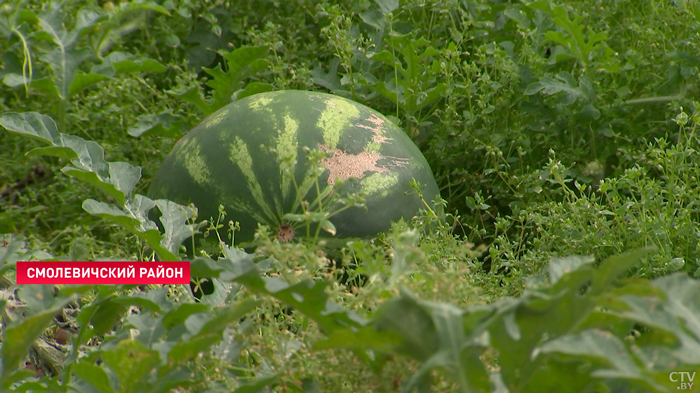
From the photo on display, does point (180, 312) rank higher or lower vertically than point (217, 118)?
higher

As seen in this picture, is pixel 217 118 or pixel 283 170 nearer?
pixel 283 170

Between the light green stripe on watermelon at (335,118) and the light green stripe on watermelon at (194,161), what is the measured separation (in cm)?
38

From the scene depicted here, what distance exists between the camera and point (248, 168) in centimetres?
219

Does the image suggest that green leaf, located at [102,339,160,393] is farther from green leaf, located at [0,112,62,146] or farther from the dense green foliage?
green leaf, located at [0,112,62,146]

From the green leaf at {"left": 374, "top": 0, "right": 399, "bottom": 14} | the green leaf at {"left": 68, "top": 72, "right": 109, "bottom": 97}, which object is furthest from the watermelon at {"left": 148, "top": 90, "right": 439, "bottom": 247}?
the green leaf at {"left": 374, "top": 0, "right": 399, "bottom": 14}

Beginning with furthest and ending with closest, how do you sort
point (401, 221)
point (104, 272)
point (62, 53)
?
point (62, 53), point (401, 221), point (104, 272)

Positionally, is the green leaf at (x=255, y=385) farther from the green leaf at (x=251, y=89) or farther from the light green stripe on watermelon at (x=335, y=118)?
the green leaf at (x=251, y=89)

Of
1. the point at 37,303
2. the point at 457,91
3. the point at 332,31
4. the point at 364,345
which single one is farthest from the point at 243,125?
the point at 364,345

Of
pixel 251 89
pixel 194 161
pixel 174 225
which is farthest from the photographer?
pixel 251 89

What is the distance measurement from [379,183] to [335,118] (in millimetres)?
271

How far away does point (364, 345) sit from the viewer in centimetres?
110

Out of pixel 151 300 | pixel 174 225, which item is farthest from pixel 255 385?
pixel 174 225

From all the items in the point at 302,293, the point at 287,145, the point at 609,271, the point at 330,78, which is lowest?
the point at 330,78

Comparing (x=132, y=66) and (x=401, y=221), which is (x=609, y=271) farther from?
(x=132, y=66)
